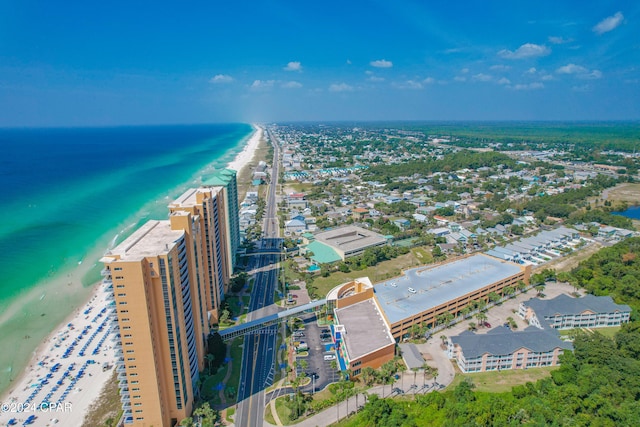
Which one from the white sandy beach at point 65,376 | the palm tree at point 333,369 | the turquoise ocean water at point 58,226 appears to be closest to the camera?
the white sandy beach at point 65,376

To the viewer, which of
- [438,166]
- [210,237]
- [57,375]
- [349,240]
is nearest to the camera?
[57,375]

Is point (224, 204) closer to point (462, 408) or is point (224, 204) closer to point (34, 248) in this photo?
point (462, 408)

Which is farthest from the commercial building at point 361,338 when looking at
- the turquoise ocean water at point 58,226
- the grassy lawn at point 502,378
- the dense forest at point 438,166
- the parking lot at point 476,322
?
the dense forest at point 438,166

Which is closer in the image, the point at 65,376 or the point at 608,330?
the point at 65,376

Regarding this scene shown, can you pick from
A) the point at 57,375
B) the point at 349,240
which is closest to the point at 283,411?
the point at 57,375

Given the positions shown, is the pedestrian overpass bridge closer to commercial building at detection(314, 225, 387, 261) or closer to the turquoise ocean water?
the turquoise ocean water

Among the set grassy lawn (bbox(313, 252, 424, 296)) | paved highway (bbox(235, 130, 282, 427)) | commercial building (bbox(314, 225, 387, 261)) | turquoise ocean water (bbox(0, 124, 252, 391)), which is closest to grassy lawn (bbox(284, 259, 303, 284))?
paved highway (bbox(235, 130, 282, 427))

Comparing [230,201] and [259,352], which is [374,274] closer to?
[230,201]

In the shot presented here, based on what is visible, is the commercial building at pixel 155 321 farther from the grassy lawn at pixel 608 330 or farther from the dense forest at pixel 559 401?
the grassy lawn at pixel 608 330
